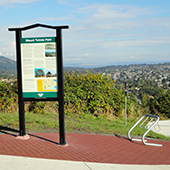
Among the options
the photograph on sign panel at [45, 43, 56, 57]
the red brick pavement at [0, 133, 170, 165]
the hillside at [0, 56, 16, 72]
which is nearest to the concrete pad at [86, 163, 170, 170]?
the red brick pavement at [0, 133, 170, 165]

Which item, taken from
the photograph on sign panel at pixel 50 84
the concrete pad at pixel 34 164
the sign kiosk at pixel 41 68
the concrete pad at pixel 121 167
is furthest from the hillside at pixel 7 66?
the concrete pad at pixel 121 167

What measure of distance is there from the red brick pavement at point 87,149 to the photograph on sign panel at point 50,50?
227 cm

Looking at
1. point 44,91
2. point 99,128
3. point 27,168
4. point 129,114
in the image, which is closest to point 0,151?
point 27,168

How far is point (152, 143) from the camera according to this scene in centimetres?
736

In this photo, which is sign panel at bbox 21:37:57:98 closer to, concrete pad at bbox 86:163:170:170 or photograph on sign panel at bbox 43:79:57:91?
photograph on sign panel at bbox 43:79:57:91

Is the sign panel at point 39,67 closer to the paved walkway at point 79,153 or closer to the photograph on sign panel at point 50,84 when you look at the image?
the photograph on sign panel at point 50,84

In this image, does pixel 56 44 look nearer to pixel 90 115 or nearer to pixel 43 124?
pixel 43 124

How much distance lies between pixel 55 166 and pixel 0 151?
1.50 meters

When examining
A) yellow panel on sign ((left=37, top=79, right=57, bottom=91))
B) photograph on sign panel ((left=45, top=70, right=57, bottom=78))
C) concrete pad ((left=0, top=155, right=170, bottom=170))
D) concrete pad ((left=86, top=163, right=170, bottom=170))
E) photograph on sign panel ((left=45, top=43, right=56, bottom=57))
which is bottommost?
concrete pad ((left=86, top=163, right=170, bottom=170))

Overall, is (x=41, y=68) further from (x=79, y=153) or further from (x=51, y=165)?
(x=51, y=165)

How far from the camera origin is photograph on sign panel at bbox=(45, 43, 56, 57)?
611 cm

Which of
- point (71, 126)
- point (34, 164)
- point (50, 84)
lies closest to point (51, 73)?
point (50, 84)

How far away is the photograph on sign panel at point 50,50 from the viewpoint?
611 centimetres

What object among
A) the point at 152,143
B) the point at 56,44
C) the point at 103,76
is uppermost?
the point at 56,44
